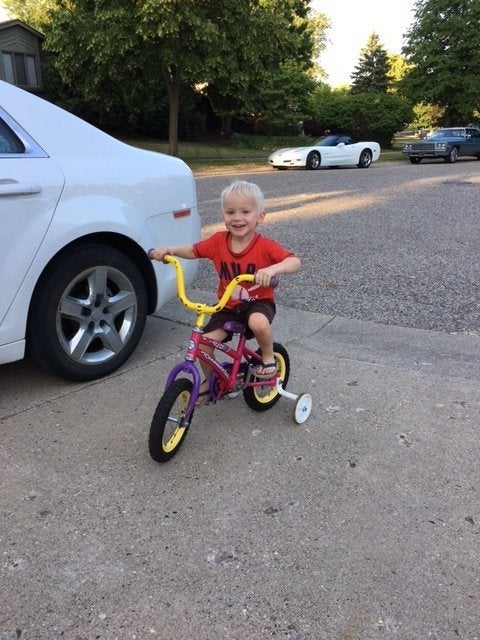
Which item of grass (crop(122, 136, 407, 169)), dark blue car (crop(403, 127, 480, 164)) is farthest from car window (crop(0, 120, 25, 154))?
dark blue car (crop(403, 127, 480, 164))

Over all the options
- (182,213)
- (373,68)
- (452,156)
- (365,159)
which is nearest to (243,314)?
(182,213)

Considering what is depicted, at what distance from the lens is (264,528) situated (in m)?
2.26

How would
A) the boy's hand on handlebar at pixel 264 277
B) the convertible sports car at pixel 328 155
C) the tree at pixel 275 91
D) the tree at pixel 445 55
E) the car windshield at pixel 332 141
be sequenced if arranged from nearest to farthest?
the boy's hand on handlebar at pixel 264 277 < the convertible sports car at pixel 328 155 < the car windshield at pixel 332 141 < the tree at pixel 275 91 < the tree at pixel 445 55

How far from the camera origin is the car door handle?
282cm

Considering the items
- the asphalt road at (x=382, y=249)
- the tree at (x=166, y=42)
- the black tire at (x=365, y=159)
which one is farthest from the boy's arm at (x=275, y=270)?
the black tire at (x=365, y=159)

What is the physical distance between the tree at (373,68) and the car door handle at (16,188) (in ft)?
188

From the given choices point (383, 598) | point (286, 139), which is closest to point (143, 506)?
point (383, 598)

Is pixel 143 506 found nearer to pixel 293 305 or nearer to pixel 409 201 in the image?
pixel 293 305

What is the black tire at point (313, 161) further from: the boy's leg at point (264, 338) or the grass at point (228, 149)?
the boy's leg at point (264, 338)

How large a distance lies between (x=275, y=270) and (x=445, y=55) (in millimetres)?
38401

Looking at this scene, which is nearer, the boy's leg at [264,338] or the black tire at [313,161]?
the boy's leg at [264,338]

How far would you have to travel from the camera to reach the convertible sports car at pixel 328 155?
19297 mm

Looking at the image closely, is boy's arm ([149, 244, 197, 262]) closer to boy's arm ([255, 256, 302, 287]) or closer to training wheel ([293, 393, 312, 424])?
boy's arm ([255, 256, 302, 287])

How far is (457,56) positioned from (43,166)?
38076 millimetres
